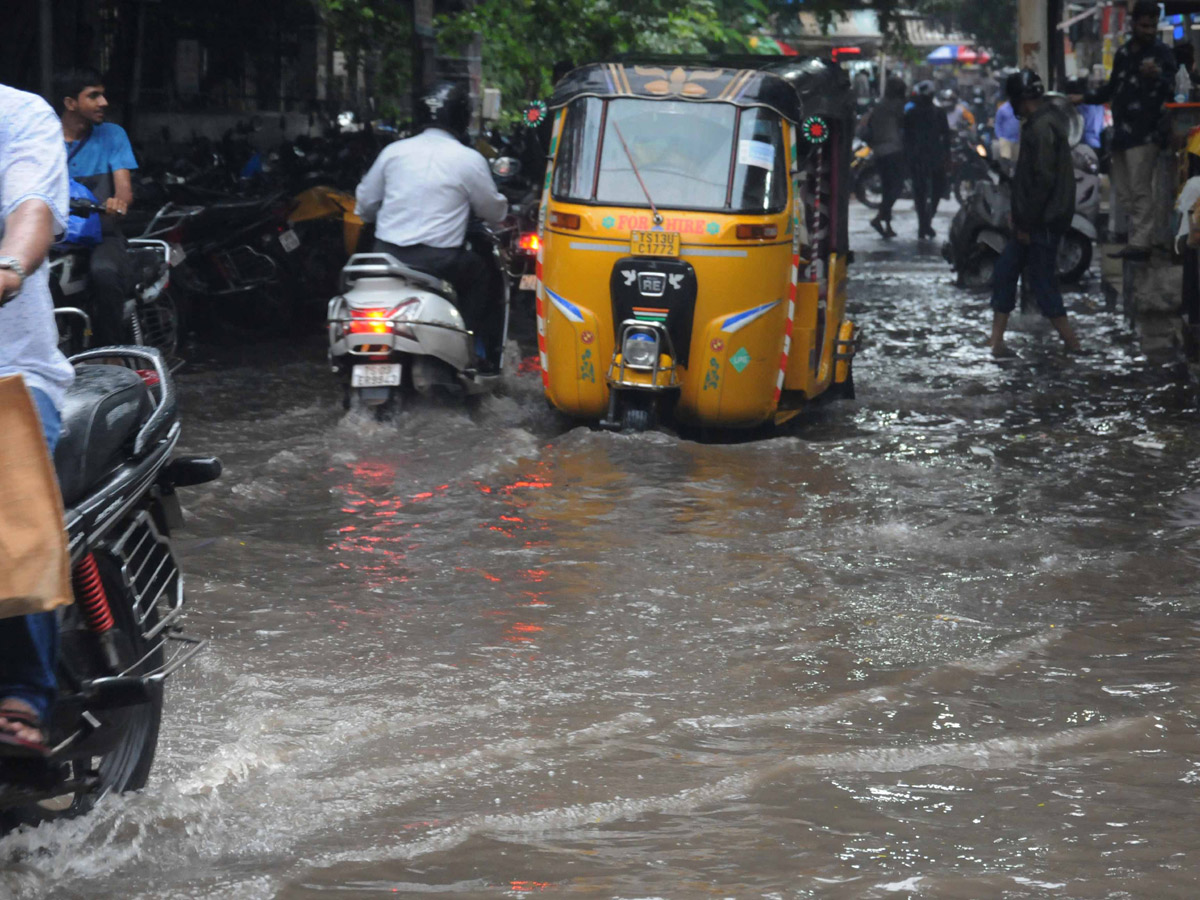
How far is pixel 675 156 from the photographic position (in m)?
8.26

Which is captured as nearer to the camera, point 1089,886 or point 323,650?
point 1089,886

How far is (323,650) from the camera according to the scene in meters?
5.16

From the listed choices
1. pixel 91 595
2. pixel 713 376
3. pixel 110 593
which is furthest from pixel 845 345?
pixel 91 595

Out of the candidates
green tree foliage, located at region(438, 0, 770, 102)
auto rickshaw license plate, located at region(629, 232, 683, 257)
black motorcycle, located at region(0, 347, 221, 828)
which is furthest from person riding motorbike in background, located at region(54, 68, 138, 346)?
green tree foliage, located at region(438, 0, 770, 102)

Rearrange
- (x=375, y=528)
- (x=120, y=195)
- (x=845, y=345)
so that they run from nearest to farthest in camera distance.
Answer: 1. (x=375, y=528)
2. (x=120, y=195)
3. (x=845, y=345)

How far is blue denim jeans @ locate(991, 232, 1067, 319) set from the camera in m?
11.6

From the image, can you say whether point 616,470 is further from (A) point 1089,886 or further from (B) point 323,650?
(A) point 1089,886

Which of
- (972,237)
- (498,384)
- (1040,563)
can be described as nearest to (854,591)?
(1040,563)

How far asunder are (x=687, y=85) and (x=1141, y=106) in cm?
529

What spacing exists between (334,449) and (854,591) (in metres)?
3.18

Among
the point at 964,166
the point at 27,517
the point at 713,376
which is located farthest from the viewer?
the point at 964,166

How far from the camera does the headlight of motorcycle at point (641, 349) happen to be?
799cm

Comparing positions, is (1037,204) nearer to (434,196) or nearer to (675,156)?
(675,156)

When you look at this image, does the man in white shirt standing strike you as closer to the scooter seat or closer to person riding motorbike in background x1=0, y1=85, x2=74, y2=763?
the scooter seat
